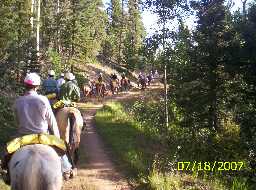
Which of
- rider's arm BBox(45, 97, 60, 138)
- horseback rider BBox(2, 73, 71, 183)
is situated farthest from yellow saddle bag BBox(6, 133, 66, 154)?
rider's arm BBox(45, 97, 60, 138)

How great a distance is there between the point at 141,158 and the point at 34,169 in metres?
7.91

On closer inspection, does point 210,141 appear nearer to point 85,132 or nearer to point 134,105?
point 85,132

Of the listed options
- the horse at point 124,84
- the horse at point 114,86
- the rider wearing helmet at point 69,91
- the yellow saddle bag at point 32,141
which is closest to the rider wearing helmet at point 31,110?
the yellow saddle bag at point 32,141

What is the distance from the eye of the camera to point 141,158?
13.9 m

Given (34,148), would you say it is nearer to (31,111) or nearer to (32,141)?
(32,141)

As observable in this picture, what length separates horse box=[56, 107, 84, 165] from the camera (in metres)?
11.5

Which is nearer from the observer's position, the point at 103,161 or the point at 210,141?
the point at 103,161

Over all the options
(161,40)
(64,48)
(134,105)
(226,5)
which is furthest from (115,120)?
(64,48)

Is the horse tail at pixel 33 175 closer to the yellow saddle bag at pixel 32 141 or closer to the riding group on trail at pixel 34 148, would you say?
the riding group on trail at pixel 34 148

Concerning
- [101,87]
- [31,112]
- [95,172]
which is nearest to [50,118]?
[31,112]

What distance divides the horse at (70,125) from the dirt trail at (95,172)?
76 centimetres

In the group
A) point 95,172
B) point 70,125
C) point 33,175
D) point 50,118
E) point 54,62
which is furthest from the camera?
point 54,62

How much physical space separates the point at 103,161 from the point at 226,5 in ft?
46.4

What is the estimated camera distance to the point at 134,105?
34062 mm
